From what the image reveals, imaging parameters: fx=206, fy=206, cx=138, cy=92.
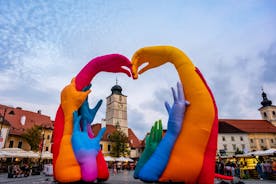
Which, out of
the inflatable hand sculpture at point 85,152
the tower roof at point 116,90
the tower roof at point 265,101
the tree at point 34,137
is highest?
the tower roof at point 116,90

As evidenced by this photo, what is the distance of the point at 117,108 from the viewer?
72.8 meters

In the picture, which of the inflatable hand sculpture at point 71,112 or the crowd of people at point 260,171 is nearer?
the inflatable hand sculpture at point 71,112

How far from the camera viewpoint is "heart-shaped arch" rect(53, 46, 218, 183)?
7.22 meters

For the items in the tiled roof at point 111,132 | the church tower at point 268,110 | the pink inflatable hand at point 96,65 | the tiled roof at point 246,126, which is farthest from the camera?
the church tower at point 268,110

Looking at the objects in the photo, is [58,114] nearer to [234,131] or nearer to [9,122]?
[9,122]

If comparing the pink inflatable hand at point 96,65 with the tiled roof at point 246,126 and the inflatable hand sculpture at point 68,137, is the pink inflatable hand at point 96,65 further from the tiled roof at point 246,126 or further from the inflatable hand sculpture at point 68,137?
the tiled roof at point 246,126

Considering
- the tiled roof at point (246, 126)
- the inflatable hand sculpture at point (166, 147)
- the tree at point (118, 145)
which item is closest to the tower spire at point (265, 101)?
the tiled roof at point (246, 126)

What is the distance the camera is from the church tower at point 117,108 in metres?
70.5

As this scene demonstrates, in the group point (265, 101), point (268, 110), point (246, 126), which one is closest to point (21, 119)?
point (246, 126)

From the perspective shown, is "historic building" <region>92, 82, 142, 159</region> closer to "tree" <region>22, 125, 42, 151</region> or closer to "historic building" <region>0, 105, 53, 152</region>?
"historic building" <region>0, 105, 53, 152</region>

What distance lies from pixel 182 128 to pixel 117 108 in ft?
216

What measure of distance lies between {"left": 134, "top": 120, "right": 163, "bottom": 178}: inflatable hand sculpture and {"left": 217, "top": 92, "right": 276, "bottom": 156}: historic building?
48320mm

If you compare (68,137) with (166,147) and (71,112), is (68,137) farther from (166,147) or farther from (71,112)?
(166,147)

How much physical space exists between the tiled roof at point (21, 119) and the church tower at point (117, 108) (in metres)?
27.4
